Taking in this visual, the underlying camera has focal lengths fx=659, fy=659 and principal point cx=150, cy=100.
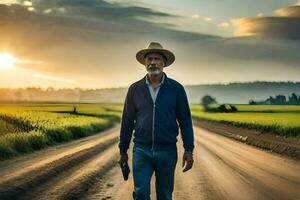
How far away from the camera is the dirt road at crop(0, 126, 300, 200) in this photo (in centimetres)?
1195

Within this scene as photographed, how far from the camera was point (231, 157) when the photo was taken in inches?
844

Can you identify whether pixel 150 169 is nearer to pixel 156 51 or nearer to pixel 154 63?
pixel 154 63

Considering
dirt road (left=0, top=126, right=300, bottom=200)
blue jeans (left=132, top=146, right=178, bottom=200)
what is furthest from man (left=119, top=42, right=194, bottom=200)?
dirt road (left=0, top=126, right=300, bottom=200)

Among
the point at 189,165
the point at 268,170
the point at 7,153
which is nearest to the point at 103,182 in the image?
the point at 268,170

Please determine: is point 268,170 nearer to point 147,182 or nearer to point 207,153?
point 207,153

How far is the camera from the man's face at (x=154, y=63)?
7539mm

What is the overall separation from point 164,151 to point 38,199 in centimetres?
433

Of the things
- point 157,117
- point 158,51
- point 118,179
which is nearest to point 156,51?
point 158,51

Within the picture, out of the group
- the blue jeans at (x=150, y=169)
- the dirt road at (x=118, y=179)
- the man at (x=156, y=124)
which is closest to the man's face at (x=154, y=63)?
the man at (x=156, y=124)

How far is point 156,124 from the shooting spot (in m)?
7.44

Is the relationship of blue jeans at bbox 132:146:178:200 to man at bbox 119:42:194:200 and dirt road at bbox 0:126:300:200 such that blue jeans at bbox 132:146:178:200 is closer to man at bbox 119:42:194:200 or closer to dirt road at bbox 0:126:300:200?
man at bbox 119:42:194:200

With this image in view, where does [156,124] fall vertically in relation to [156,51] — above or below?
below

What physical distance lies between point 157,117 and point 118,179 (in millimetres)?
7160

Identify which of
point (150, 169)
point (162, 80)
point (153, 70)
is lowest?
point (150, 169)
